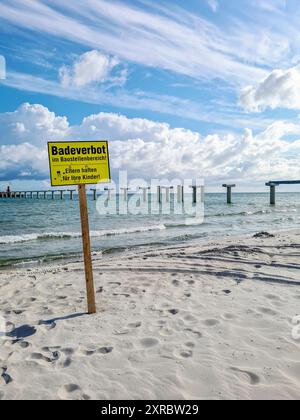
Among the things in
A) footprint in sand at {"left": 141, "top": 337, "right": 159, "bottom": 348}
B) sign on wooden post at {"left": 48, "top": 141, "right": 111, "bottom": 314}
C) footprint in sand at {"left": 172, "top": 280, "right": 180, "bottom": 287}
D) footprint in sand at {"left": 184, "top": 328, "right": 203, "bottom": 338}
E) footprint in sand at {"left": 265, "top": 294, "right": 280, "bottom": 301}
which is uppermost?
sign on wooden post at {"left": 48, "top": 141, "right": 111, "bottom": 314}

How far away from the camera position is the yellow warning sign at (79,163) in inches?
186

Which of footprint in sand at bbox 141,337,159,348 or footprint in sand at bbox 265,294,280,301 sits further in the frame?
footprint in sand at bbox 265,294,280,301

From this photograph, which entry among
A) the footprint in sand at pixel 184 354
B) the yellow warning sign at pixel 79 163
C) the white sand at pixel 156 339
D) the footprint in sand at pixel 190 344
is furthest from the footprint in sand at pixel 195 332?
the yellow warning sign at pixel 79 163

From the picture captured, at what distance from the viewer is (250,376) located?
10.5 ft

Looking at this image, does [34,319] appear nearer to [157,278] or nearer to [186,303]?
[186,303]

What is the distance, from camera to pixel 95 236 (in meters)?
17.8

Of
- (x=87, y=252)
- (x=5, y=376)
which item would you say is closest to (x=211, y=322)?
(x=87, y=252)

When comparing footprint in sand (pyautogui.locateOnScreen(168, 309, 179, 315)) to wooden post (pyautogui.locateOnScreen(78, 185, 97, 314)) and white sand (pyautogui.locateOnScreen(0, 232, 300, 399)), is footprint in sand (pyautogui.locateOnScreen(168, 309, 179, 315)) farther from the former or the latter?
wooden post (pyautogui.locateOnScreen(78, 185, 97, 314))

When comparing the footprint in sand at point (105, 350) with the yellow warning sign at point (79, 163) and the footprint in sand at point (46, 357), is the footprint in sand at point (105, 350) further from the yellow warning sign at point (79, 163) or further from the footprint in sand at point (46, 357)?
the yellow warning sign at point (79, 163)

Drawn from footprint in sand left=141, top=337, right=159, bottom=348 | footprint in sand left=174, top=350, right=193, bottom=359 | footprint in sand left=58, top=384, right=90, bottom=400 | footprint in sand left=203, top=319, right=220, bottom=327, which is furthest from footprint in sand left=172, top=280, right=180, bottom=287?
footprint in sand left=58, top=384, right=90, bottom=400

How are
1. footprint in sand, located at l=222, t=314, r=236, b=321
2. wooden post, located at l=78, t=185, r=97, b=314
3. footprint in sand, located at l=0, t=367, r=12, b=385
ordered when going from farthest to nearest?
wooden post, located at l=78, t=185, r=97, b=314
footprint in sand, located at l=222, t=314, r=236, b=321
footprint in sand, located at l=0, t=367, r=12, b=385

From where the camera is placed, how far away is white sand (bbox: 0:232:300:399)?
308cm

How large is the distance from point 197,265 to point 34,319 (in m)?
4.61
